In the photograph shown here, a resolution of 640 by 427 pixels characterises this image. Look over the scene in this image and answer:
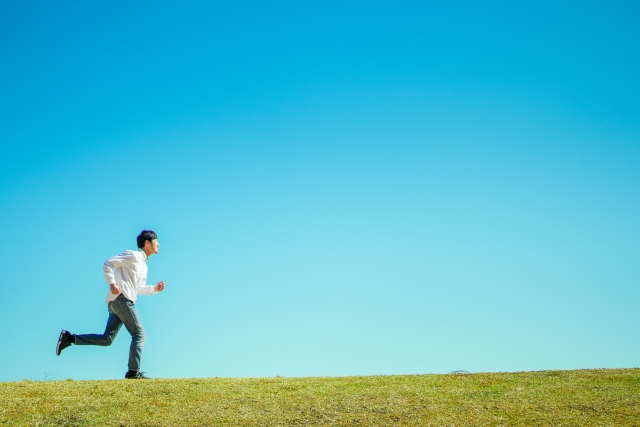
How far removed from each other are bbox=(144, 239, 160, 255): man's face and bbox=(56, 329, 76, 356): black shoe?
83.5 inches

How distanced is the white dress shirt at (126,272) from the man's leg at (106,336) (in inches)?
14.6

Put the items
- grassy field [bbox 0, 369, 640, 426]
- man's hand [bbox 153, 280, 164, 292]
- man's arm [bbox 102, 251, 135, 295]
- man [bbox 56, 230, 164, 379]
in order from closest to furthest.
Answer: grassy field [bbox 0, 369, 640, 426] < man's arm [bbox 102, 251, 135, 295] < man [bbox 56, 230, 164, 379] < man's hand [bbox 153, 280, 164, 292]

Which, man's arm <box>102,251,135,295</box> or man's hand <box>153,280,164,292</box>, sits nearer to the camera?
man's arm <box>102,251,135,295</box>

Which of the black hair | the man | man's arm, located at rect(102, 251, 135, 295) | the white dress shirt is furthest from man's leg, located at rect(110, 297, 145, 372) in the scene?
the black hair

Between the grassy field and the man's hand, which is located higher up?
the man's hand

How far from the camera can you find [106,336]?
12.1 m

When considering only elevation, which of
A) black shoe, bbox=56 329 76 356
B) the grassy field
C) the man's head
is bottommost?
the grassy field

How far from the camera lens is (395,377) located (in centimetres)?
1204

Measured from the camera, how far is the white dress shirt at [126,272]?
1203cm

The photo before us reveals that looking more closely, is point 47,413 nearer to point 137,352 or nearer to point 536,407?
point 137,352

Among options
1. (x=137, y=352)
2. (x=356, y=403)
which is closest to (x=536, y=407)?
(x=356, y=403)

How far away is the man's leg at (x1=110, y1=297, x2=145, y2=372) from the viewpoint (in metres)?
12.0

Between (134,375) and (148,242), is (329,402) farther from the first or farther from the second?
(148,242)

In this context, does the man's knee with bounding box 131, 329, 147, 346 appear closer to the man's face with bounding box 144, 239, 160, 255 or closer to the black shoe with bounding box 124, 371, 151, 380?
the black shoe with bounding box 124, 371, 151, 380
